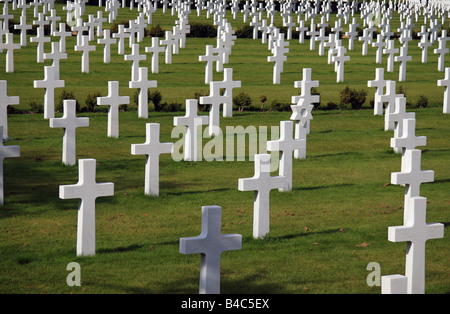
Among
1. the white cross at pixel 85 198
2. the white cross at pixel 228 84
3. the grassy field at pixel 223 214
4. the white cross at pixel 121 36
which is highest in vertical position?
the white cross at pixel 121 36

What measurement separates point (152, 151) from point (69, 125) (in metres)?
2.46

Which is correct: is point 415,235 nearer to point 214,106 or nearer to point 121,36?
point 214,106

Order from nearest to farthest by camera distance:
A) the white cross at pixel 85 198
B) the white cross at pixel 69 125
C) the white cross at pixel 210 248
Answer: the white cross at pixel 210 248 → the white cross at pixel 85 198 → the white cross at pixel 69 125

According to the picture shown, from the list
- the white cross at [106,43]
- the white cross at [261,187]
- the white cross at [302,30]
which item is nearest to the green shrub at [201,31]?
the white cross at [302,30]

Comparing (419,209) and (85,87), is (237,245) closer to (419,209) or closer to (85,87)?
(419,209)

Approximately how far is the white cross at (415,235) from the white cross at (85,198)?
133 inches

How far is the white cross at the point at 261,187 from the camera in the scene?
9648mm

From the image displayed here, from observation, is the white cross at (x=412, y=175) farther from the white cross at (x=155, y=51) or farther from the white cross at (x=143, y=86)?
the white cross at (x=155, y=51)

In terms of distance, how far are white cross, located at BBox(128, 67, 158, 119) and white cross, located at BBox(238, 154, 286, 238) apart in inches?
348

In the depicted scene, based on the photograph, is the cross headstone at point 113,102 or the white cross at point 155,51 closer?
the cross headstone at point 113,102

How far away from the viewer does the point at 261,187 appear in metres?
9.72

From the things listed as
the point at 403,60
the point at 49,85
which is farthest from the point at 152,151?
the point at 403,60

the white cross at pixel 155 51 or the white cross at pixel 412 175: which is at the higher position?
the white cross at pixel 155 51

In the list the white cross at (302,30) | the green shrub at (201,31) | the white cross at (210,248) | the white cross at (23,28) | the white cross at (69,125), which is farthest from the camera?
the white cross at (302,30)
